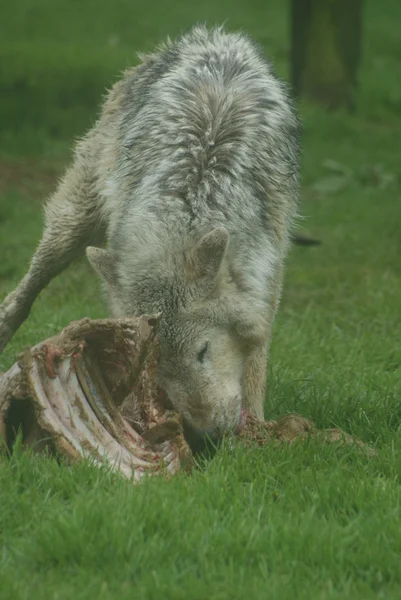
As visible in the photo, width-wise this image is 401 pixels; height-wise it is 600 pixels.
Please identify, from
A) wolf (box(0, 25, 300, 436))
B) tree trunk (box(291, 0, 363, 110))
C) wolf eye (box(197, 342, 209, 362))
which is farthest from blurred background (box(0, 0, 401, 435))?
wolf eye (box(197, 342, 209, 362))

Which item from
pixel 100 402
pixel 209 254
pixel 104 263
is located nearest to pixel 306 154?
pixel 104 263

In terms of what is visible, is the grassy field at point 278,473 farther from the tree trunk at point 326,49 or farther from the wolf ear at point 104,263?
the tree trunk at point 326,49

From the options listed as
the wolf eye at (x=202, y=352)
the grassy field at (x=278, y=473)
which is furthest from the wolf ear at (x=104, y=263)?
the grassy field at (x=278, y=473)

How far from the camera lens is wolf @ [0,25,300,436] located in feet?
17.2

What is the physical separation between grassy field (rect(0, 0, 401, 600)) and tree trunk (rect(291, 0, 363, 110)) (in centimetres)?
187

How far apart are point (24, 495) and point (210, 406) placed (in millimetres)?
1088

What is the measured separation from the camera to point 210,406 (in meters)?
5.20

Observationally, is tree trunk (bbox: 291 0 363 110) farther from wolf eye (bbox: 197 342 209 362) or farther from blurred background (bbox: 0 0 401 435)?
wolf eye (bbox: 197 342 209 362)

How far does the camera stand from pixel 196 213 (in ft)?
17.9

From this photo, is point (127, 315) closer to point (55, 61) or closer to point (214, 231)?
point (214, 231)

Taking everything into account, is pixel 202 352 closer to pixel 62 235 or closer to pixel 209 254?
pixel 209 254

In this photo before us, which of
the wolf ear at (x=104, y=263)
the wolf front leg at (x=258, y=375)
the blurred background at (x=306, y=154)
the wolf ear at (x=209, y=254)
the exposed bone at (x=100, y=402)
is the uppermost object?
the wolf ear at (x=209, y=254)

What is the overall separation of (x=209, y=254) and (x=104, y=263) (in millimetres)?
677

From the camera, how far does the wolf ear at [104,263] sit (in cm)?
560
